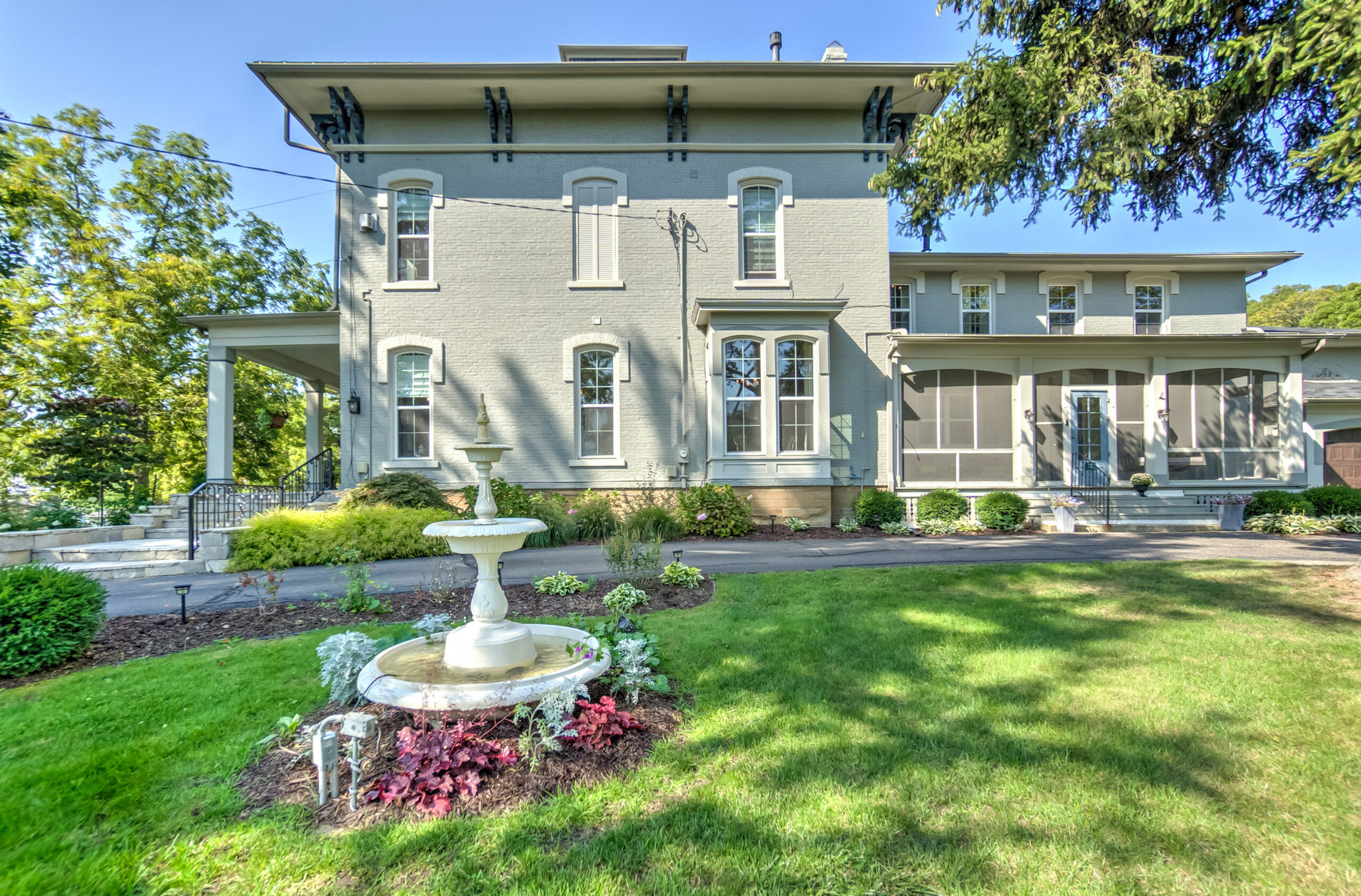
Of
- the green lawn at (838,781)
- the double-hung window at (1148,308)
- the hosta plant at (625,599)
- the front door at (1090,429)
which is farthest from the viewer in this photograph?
the double-hung window at (1148,308)

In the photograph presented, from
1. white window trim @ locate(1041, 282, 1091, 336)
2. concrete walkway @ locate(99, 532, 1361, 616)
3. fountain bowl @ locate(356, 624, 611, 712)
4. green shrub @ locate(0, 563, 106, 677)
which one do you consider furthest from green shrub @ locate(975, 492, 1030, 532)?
green shrub @ locate(0, 563, 106, 677)

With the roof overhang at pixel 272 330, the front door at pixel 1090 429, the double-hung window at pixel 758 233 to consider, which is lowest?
the front door at pixel 1090 429

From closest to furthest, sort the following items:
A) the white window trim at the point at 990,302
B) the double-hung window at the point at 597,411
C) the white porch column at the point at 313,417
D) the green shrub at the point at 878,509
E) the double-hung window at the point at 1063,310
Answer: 1. the green shrub at the point at 878,509
2. the double-hung window at the point at 597,411
3. the white window trim at the point at 990,302
4. the double-hung window at the point at 1063,310
5. the white porch column at the point at 313,417

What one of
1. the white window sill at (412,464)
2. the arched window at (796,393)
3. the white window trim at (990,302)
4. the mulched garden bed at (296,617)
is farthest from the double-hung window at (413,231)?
the white window trim at (990,302)

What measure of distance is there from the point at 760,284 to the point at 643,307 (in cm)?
263

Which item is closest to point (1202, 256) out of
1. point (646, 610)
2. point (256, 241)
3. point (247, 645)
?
point (646, 610)

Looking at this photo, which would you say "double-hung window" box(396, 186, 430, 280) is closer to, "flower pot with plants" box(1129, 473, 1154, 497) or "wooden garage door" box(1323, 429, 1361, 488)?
"flower pot with plants" box(1129, 473, 1154, 497)

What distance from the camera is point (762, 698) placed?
3.74 m

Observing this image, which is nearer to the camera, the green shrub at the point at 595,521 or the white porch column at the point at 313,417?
the green shrub at the point at 595,521

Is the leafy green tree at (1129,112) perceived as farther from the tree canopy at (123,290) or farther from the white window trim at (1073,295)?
the tree canopy at (123,290)

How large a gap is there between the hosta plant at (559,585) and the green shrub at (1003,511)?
9072mm

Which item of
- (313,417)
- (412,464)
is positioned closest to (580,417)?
(412,464)

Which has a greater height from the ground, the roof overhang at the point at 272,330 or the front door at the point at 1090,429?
the roof overhang at the point at 272,330

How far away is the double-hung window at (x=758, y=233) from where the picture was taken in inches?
514
